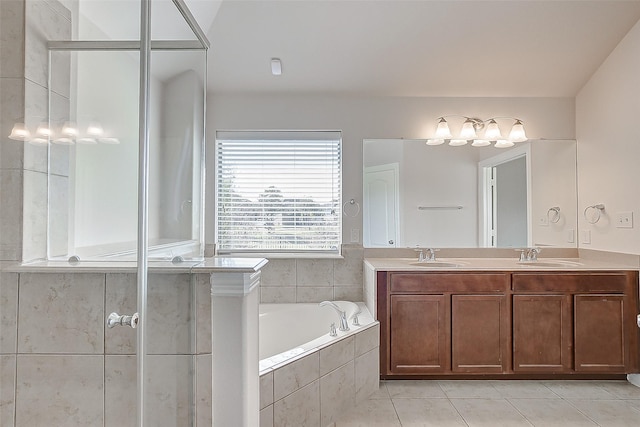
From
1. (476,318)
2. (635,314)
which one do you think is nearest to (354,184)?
(476,318)

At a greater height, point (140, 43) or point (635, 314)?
point (140, 43)

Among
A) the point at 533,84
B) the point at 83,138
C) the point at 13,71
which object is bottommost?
the point at 83,138

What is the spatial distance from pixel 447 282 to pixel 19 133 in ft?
8.67

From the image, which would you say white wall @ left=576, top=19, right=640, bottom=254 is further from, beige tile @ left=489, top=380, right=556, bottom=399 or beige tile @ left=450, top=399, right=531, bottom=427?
beige tile @ left=450, top=399, right=531, bottom=427

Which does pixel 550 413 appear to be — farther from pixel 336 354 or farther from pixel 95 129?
pixel 95 129

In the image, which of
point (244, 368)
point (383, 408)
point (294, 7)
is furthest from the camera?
point (294, 7)

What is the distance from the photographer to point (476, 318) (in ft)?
9.87

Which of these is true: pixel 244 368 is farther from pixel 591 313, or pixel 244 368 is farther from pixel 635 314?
pixel 635 314

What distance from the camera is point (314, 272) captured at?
139 inches

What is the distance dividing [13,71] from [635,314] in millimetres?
3774

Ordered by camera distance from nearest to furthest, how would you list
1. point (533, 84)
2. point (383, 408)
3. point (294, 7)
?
point (383, 408)
point (294, 7)
point (533, 84)

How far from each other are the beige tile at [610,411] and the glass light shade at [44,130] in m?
3.08

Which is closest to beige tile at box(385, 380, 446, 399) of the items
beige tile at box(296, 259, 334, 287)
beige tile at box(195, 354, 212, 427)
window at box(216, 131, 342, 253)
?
beige tile at box(296, 259, 334, 287)

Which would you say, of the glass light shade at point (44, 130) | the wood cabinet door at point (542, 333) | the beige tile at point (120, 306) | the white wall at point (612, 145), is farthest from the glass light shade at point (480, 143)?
the glass light shade at point (44, 130)
